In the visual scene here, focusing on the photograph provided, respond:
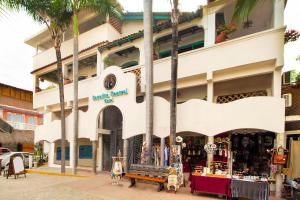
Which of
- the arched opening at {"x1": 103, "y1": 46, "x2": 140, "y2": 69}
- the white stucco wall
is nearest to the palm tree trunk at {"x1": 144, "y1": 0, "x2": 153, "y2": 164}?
the white stucco wall

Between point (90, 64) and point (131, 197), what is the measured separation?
46.2 ft

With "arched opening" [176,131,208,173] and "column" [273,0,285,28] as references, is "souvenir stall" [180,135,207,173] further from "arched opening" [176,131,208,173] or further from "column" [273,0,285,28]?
"column" [273,0,285,28]

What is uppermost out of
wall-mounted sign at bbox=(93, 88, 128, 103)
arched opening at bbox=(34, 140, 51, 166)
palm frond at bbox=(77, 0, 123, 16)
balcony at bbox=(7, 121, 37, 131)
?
palm frond at bbox=(77, 0, 123, 16)

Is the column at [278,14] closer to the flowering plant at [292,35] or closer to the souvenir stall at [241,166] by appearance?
the flowering plant at [292,35]

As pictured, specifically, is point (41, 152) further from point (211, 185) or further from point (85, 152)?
point (211, 185)

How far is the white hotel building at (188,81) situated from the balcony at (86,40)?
0.08 m

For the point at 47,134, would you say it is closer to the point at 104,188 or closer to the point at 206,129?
the point at 104,188

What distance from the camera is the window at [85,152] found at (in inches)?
726

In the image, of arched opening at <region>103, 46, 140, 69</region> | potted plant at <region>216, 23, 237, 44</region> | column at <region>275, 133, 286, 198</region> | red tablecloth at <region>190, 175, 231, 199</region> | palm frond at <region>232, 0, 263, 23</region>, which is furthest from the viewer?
arched opening at <region>103, 46, 140, 69</region>

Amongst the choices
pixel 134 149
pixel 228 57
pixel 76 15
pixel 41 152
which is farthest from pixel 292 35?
pixel 41 152

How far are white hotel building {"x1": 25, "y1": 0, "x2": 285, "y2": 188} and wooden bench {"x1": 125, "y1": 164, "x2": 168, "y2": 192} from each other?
2.17 metres

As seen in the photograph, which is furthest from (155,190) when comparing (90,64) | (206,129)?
(90,64)

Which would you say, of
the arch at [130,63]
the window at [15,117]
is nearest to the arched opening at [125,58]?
the arch at [130,63]

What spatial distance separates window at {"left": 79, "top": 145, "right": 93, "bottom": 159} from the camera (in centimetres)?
1844
